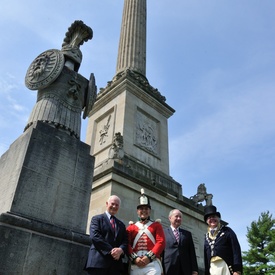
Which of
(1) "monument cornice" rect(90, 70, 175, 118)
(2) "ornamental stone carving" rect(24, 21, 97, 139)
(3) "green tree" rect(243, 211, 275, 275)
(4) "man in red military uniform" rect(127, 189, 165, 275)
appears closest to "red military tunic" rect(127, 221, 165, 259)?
(4) "man in red military uniform" rect(127, 189, 165, 275)

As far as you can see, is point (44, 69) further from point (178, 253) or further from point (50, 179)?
point (178, 253)

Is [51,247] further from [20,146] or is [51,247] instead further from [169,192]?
[169,192]

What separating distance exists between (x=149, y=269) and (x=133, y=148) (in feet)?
33.4

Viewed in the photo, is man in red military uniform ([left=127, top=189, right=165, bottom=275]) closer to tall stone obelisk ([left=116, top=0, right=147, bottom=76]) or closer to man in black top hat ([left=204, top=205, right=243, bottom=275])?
man in black top hat ([left=204, top=205, right=243, bottom=275])

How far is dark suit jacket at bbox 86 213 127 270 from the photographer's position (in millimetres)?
4051

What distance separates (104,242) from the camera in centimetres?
414

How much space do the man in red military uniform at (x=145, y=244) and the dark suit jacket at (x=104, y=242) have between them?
26cm

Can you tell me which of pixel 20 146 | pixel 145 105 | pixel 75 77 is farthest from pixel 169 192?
pixel 20 146

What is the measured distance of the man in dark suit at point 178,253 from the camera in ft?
16.5

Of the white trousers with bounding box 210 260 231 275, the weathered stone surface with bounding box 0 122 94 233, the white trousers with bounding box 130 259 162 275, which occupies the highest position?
the weathered stone surface with bounding box 0 122 94 233

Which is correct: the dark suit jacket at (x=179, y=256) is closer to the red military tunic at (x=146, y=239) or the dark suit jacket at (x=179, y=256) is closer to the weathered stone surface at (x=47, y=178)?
the red military tunic at (x=146, y=239)

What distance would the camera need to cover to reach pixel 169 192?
13.8 meters

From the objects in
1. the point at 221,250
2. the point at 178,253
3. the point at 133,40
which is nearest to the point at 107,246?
the point at 178,253

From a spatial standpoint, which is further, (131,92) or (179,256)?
(131,92)
